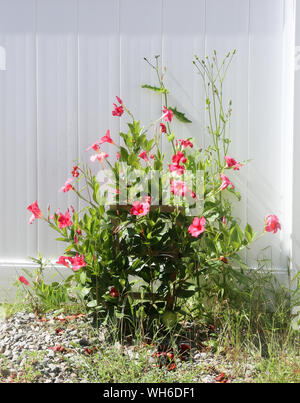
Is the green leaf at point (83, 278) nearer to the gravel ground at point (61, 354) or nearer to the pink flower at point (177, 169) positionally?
the gravel ground at point (61, 354)

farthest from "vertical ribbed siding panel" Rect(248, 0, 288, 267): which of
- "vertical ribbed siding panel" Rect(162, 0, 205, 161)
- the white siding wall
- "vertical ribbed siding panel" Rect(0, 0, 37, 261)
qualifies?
"vertical ribbed siding panel" Rect(0, 0, 37, 261)

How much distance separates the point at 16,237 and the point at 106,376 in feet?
4.15

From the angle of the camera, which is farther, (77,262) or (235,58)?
(235,58)

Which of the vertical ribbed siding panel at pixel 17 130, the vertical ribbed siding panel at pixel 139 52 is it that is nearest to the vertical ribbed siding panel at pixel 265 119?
the vertical ribbed siding panel at pixel 139 52

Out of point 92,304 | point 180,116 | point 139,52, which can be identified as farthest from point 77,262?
point 139,52

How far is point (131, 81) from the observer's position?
2.65 meters

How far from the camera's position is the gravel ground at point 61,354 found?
192cm

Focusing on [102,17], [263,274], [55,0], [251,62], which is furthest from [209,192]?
[55,0]

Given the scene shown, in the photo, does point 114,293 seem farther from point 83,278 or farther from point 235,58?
point 235,58

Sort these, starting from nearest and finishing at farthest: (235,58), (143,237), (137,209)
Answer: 1. (137,209)
2. (143,237)
3. (235,58)

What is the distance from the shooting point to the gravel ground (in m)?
1.92

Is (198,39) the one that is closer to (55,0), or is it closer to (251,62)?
(251,62)

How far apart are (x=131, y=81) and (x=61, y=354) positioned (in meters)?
1.59

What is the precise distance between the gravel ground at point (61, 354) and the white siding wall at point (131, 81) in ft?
1.84
